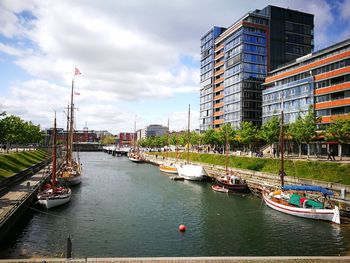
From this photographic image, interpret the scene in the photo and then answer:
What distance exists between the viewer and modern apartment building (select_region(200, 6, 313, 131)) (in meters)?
129

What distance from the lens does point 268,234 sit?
34156 millimetres

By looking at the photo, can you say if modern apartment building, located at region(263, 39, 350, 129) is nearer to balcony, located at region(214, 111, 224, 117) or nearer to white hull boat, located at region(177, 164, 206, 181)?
white hull boat, located at region(177, 164, 206, 181)

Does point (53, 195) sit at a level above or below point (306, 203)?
below

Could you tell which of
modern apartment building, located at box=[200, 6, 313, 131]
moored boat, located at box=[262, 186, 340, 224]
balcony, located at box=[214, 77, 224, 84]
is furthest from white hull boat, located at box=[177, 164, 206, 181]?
balcony, located at box=[214, 77, 224, 84]

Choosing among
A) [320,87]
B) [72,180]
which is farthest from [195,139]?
[72,180]

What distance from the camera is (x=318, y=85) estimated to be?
8888 cm

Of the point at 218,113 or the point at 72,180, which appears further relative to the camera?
the point at 218,113

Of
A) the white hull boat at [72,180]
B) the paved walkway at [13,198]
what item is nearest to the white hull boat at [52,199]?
the paved walkway at [13,198]

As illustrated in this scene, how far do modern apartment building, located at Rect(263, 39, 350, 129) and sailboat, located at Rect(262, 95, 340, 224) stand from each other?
3355cm

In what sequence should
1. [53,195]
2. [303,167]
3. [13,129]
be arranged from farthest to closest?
[13,129] < [303,167] < [53,195]

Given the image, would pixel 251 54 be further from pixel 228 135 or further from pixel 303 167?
pixel 303 167

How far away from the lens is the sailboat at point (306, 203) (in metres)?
38.6

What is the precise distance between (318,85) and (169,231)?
241 ft

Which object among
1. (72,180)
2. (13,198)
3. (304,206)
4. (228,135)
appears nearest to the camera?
(13,198)
